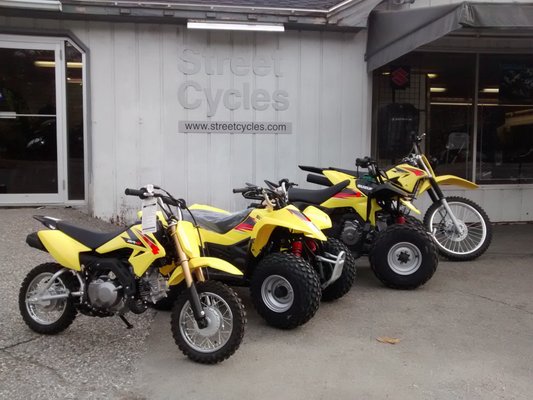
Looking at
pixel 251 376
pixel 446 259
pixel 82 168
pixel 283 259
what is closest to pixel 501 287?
pixel 446 259

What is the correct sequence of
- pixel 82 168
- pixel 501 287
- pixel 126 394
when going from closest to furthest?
1. pixel 126 394
2. pixel 501 287
3. pixel 82 168

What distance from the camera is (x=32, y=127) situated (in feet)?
26.9

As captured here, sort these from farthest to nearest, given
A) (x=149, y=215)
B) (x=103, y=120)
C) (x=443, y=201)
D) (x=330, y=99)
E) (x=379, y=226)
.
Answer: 1. (x=330, y=99)
2. (x=103, y=120)
3. (x=443, y=201)
4. (x=379, y=226)
5. (x=149, y=215)

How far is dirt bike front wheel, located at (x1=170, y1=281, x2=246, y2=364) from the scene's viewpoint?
12.6 ft

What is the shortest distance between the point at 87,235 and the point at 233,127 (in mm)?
4498

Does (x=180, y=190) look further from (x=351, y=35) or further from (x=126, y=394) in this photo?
(x=126, y=394)

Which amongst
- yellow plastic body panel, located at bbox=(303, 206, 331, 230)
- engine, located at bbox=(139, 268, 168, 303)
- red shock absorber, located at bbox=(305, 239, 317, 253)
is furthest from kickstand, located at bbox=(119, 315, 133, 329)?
yellow plastic body panel, located at bbox=(303, 206, 331, 230)

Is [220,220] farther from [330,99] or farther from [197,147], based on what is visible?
[330,99]

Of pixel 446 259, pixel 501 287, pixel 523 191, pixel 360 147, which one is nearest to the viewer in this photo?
pixel 501 287

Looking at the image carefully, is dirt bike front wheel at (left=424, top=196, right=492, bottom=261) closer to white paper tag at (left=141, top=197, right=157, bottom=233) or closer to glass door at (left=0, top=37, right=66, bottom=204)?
white paper tag at (left=141, top=197, right=157, bottom=233)

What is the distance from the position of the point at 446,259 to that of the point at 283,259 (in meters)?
3.31

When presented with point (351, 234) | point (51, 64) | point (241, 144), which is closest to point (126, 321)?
point (351, 234)

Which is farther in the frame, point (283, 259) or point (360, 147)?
point (360, 147)

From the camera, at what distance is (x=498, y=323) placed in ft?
16.1
